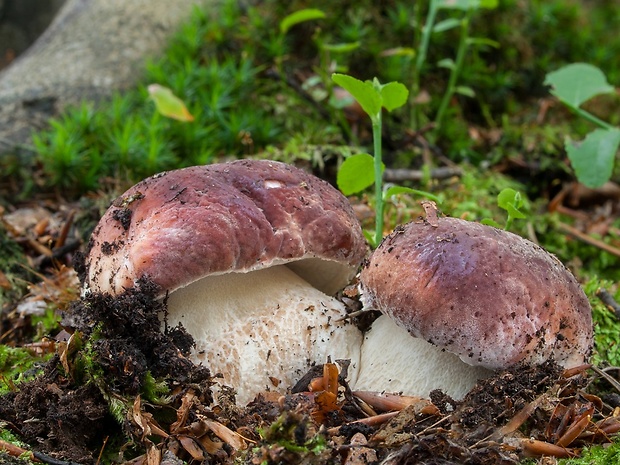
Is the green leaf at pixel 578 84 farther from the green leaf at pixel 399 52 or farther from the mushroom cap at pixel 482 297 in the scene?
the mushroom cap at pixel 482 297

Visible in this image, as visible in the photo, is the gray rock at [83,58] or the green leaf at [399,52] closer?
the green leaf at [399,52]

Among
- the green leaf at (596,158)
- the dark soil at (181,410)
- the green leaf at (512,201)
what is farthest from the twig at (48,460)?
the green leaf at (596,158)

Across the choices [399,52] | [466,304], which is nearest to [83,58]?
[399,52]

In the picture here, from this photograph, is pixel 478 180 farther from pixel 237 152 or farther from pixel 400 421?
pixel 400 421

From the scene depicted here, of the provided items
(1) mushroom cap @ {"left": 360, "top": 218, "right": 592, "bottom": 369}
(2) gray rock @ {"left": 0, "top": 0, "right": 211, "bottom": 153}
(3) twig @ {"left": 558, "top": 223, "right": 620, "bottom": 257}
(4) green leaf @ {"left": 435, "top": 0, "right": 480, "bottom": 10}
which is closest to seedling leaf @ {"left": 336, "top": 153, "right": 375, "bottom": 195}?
(1) mushroom cap @ {"left": 360, "top": 218, "right": 592, "bottom": 369}

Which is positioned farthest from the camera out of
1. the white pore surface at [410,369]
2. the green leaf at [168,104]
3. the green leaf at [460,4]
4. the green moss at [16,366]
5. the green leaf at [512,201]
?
the green leaf at [460,4]

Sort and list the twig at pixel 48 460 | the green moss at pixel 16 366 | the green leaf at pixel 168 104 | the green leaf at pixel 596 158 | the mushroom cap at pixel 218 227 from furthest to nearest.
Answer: the green leaf at pixel 168 104, the green leaf at pixel 596 158, the green moss at pixel 16 366, the mushroom cap at pixel 218 227, the twig at pixel 48 460

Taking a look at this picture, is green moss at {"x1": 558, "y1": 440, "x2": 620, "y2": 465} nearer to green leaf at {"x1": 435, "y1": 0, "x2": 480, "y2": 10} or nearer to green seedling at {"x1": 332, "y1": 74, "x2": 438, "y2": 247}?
green seedling at {"x1": 332, "y1": 74, "x2": 438, "y2": 247}
